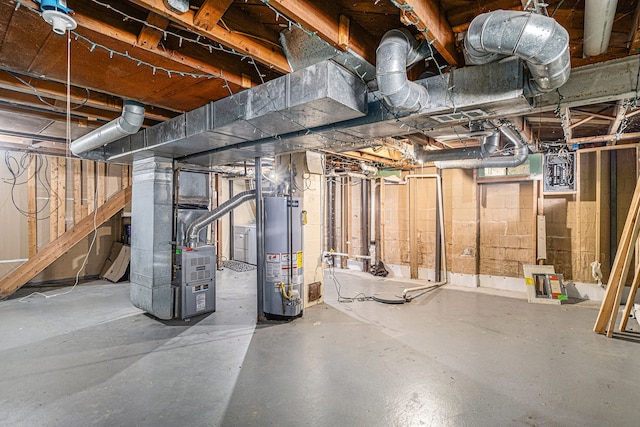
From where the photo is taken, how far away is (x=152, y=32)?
5.83ft

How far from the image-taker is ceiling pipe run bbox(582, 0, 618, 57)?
1.31 meters

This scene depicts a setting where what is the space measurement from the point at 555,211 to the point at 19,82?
649cm

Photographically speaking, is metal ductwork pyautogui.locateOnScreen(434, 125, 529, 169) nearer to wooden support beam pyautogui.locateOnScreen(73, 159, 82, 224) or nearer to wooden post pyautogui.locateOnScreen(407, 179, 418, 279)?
wooden post pyautogui.locateOnScreen(407, 179, 418, 279)

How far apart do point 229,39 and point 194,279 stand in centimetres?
294

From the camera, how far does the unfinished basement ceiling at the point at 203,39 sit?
1.57 m

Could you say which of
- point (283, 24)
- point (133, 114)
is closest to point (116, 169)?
point (133, 114)

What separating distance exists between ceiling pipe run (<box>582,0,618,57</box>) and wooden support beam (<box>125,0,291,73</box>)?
156cm

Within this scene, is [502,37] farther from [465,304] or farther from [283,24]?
[465,304]

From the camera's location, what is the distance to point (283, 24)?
1.88 metres

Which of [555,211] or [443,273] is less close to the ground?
[555,211]

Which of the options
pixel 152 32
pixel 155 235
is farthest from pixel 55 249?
pixel 152 32

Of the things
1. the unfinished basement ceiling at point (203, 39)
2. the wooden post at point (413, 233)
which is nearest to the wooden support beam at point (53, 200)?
the unfinished basement ceiling at point (203, 39)

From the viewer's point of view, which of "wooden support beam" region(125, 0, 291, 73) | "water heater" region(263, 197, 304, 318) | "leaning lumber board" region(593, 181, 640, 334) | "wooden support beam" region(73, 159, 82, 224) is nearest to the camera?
"wooden support beam" region(125, 0, 291, 73)

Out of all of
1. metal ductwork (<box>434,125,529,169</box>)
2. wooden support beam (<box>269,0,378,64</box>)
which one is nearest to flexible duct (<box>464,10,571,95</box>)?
wooden support beam (<box>269,0,378,64</box>)
